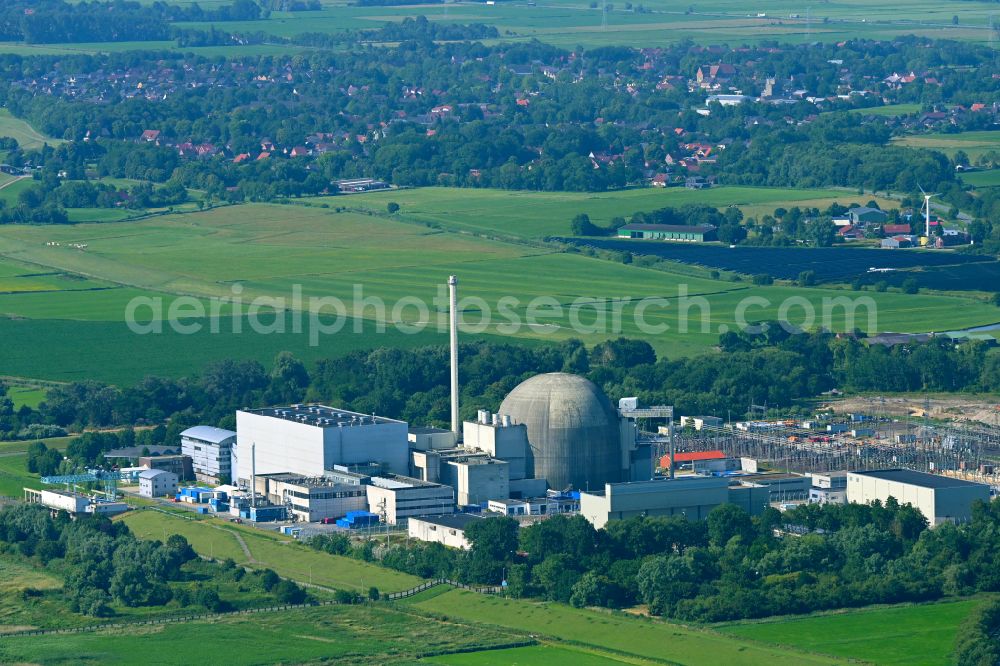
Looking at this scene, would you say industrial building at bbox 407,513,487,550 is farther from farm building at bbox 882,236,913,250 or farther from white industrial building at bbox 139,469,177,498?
farm building at bbox 882,236,913,250

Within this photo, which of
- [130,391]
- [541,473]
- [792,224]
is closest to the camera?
[541,473]

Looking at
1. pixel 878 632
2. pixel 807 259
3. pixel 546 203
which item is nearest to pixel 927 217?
pixel 807 259

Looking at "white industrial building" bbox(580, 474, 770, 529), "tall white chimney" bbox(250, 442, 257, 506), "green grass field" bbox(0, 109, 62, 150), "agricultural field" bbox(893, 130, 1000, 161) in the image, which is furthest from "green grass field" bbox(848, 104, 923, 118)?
"white industrial building" bbox(580, 474, 770, 529)

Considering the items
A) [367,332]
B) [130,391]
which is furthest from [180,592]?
[367,332]

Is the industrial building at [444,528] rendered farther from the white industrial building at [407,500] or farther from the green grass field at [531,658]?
the green grass field at [531,658]

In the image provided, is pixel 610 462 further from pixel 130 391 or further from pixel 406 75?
pixel 406 75

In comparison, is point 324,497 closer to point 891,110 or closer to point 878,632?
point 878,632

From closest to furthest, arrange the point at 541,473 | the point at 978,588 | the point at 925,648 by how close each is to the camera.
→ the point at 925,648, the point at 978,588, the point at 541,473
